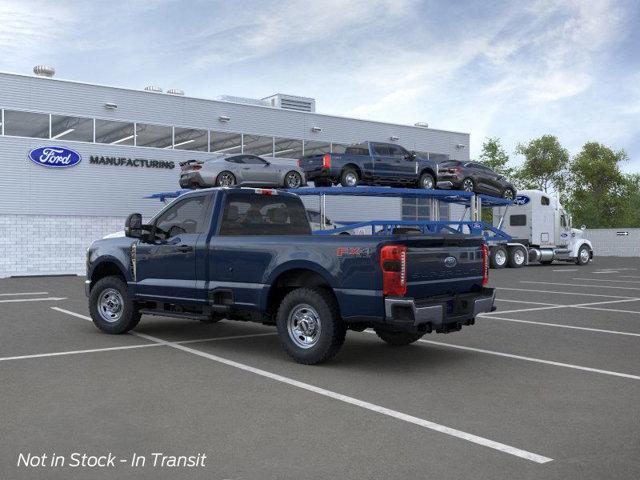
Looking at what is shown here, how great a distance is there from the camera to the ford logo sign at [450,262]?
741cm

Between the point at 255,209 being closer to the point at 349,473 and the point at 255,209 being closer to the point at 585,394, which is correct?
the point at 585,394

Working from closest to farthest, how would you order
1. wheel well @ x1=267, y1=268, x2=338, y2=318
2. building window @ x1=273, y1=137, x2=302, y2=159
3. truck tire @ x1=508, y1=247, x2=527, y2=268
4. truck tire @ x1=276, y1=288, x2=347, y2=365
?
truck tire @ x1=276, y1=288, x2=347, y2=365 < wheel well @ x1=267, y1=268, x2=338, y2=318 < truck tire @ x1=508, y1=247, x2=527, y2=268 < building window @ x1=273, y1=137, x2=302, y2=159

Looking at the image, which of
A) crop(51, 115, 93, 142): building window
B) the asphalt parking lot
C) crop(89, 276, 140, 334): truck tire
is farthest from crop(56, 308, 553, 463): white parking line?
crop(51, 115, 93, 142): building window

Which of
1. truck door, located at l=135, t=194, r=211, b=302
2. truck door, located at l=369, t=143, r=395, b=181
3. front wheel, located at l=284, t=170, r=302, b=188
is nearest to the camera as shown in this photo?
truck door, located at l=135, t=194, r=211, b=302

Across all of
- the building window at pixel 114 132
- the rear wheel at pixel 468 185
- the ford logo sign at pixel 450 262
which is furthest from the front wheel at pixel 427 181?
the ford logo sign at pixel 450 262

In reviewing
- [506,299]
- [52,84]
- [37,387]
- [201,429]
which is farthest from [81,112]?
[201,429]

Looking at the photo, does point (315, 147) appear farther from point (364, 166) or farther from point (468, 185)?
point (364, 166)

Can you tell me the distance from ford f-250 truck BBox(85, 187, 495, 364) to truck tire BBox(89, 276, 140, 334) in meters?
0.02

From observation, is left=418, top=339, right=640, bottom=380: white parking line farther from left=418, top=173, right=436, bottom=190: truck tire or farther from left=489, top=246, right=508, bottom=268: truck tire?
left=489, top=246, right=508, bottom=268: truck tire

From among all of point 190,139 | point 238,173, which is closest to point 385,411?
point 238,173

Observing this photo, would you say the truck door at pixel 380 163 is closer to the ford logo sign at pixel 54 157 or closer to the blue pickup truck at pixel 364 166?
the blue pickup truck at pixel 364 166

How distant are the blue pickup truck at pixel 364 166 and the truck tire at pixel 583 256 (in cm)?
1288

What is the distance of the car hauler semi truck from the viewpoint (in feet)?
102

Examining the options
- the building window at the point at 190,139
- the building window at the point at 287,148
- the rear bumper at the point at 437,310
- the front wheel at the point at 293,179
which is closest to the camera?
the rear bumper at the point at 437,310
